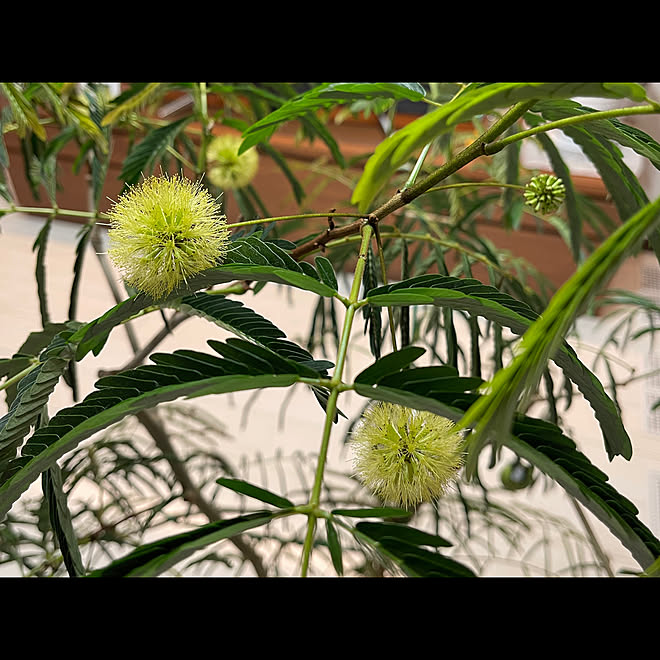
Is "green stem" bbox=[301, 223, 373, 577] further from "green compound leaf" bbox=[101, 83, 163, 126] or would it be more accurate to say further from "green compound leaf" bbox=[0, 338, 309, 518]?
"green compound leaf" bbox=[101, 83, 163, 126]

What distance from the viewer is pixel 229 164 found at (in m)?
0.64

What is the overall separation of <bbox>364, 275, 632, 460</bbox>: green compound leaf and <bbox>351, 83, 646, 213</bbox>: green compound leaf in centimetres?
8

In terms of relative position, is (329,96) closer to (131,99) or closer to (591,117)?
(591,117)

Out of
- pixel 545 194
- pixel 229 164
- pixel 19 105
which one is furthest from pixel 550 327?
pixel 229 164

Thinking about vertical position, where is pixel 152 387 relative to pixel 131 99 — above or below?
below

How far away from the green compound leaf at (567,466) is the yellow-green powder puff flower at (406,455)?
4 cm

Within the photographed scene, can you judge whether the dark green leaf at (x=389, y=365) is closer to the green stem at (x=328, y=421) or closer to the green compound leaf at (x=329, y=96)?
the green stem at (x=328, y=421)

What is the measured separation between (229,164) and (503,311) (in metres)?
0.46

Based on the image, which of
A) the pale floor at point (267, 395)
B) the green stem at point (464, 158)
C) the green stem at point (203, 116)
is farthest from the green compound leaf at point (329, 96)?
the pale floor at point (267, 395)

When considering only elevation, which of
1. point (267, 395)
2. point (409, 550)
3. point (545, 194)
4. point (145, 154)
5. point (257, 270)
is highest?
point (267, 395)

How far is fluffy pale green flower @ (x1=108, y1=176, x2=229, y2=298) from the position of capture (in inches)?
9.8
